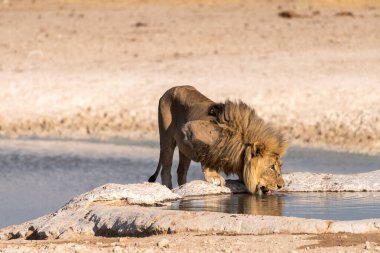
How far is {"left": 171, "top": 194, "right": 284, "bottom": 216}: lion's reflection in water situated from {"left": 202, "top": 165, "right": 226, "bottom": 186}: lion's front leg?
0.17 m

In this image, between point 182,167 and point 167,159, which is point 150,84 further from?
point 182,167

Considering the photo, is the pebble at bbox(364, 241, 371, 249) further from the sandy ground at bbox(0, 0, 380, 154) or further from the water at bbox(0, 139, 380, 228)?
the sandy ground at bbox(0, 0, 380, 154)

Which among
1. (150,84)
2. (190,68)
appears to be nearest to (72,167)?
(150,84)

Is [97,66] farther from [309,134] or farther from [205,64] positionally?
[309,134]

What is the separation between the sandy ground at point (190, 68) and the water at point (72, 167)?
2.09ft

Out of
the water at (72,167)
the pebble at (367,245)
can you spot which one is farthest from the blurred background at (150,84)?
the pebble at (367,245)

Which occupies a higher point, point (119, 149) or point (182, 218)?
point (182, 218)

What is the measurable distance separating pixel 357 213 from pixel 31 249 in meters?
2.35

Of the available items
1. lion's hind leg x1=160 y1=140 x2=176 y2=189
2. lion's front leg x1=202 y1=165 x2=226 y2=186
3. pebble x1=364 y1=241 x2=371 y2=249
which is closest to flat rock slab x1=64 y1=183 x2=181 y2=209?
lion's front leg x1=202 y1=165 x2=226 y2=186

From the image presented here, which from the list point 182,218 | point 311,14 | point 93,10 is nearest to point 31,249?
point 182,218

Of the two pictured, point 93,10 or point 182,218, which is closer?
point 182,218

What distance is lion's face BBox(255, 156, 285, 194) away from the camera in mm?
9031

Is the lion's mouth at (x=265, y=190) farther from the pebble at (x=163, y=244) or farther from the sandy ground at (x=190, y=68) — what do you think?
the sandy ground at (x=190, y=68)

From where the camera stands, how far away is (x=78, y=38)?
22.0 meters
